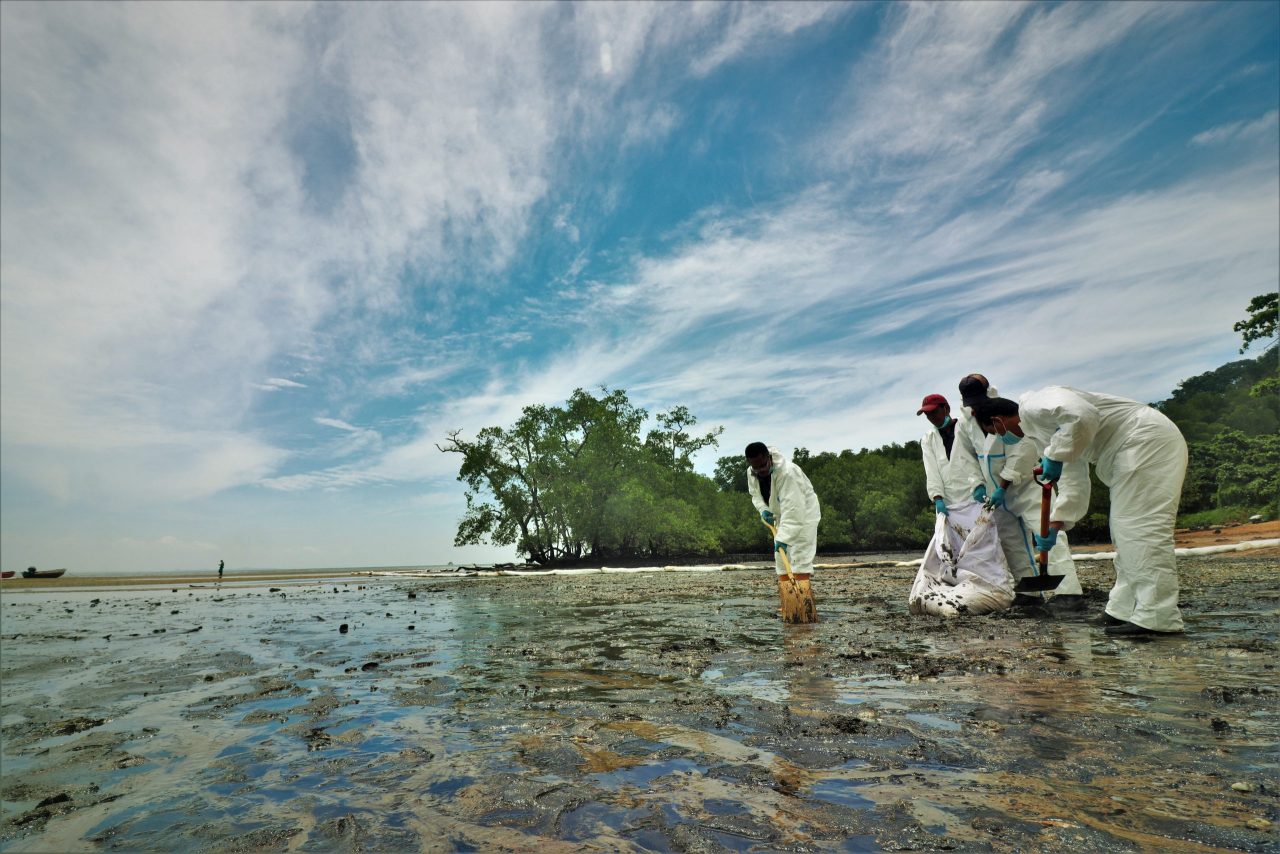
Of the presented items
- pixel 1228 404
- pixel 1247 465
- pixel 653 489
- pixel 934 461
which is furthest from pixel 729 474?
pixel 934 461

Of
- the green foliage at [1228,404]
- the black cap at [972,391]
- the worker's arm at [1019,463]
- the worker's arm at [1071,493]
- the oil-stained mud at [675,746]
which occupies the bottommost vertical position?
the oil-stained mud at [675,746]

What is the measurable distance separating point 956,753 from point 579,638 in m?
5.25

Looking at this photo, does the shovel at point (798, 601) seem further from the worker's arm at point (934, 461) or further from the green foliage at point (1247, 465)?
the green foliage at point (1247, 465)

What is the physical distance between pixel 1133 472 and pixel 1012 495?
8.18 feet

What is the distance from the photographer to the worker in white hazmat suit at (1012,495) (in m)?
8.23

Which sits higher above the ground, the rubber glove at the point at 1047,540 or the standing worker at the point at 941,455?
the standing worker at the point at 941,455

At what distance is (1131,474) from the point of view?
630 cm

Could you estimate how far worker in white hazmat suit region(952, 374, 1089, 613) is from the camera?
823cm

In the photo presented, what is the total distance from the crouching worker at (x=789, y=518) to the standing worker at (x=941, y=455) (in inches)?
76.0

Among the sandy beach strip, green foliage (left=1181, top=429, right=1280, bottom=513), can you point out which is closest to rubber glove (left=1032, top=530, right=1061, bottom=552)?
green foliage (left=1181, top=429, right=1280, bottom=513)

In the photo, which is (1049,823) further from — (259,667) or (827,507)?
(827,507)

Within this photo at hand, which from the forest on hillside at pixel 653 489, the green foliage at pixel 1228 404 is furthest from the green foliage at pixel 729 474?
the green foliage at pixel 1228 404

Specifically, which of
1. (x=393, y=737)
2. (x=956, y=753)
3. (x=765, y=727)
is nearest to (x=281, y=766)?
(x=393, y=737)

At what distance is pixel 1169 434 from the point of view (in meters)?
6.17
